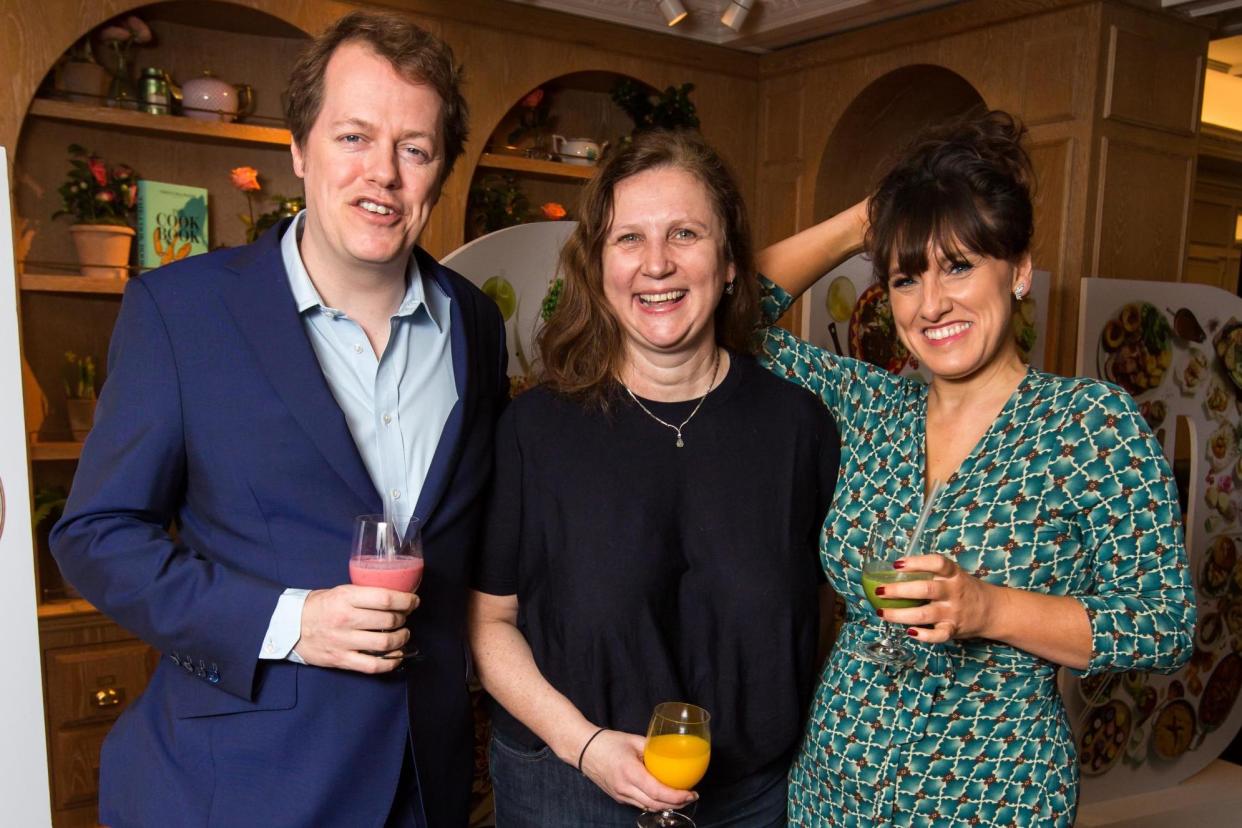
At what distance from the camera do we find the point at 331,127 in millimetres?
1610

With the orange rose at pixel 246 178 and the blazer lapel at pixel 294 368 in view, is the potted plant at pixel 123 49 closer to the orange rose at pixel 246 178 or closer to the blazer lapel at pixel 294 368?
the orange rose at pixel 246 178

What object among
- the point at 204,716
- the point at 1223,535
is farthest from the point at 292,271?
the point at 1223,535

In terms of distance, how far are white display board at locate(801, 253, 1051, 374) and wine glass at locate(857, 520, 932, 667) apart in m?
1.55

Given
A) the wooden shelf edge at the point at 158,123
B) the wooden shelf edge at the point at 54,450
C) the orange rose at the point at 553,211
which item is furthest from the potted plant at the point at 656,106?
the wooden shelf edge at the point at 54,450

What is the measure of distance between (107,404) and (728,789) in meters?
1.14

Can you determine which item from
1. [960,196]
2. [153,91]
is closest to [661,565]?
[960,196]

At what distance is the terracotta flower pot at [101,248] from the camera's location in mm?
3668

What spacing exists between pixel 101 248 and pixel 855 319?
8.68 feet

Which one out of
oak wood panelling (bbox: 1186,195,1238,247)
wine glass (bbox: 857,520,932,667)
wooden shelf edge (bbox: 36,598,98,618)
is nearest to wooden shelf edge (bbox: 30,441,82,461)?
wooden shelf edge (bbox: 36,598,98,618)

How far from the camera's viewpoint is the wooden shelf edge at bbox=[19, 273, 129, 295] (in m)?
3.57

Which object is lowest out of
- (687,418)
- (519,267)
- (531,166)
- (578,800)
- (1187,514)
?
(578,800)

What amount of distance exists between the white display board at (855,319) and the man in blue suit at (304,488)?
1674mm

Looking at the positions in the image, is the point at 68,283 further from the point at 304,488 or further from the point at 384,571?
the point at 384,571

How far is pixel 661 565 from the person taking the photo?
1677 mm
